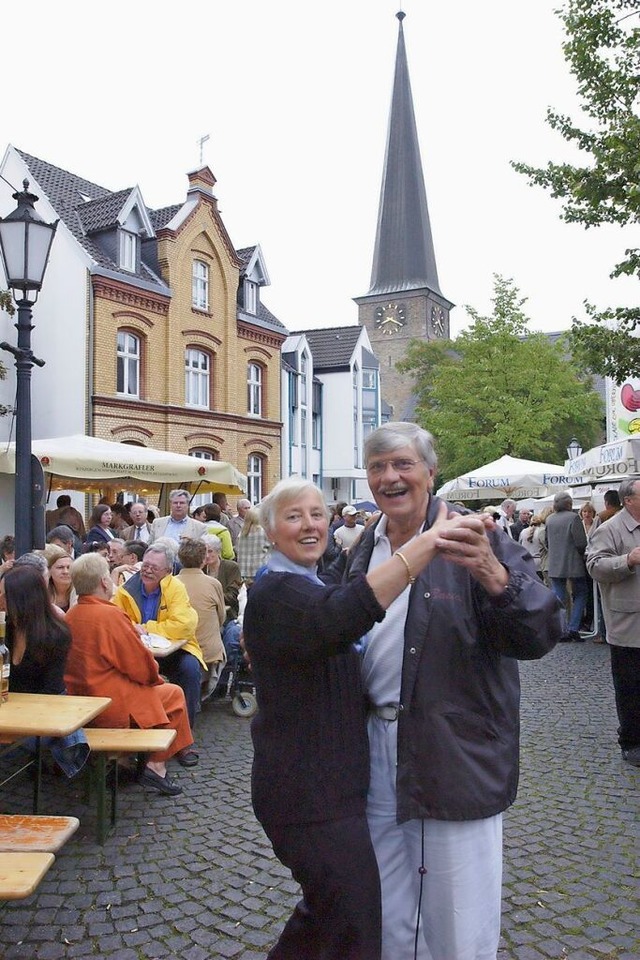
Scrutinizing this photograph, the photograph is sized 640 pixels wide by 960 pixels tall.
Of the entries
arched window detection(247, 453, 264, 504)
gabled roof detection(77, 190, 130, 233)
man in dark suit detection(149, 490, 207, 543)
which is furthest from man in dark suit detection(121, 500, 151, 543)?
arched window detection(247, 453, 264, 504)

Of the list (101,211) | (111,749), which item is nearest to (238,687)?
(111,749)

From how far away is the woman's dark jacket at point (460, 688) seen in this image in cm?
207

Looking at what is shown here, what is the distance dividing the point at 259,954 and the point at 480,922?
1.48m

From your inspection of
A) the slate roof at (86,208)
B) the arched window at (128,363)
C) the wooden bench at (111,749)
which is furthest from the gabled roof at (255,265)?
the wooden bench at (111,749)

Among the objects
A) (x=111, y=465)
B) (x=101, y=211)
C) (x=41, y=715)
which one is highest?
(x=101, y=211)

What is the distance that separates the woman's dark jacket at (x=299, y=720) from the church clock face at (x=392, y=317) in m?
64.4

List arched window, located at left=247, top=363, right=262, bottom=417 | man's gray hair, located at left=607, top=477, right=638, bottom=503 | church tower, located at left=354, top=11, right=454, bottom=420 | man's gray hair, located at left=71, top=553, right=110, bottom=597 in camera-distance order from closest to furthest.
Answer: man's gray hair, located at left=71, top=553, right=110, bottom=597, man's gray hair, located at left=607, top=477, right=638, bottom=503, arched window, located at left=247, top=363, right=262, bottom=417, church tower, located at left=354, top=11, right=454, bottom=420

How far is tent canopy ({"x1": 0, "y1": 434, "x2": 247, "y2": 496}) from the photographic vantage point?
34.8 ft

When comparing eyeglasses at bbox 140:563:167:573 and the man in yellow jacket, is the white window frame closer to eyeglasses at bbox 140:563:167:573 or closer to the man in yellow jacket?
the man in yellow jacket

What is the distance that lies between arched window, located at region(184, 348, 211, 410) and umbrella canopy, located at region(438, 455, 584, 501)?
36.7ft

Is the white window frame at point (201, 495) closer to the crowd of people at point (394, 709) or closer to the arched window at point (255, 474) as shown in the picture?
the arched window at point (255, 474)

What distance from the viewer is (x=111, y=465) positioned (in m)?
11.0

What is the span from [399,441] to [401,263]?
213 feet

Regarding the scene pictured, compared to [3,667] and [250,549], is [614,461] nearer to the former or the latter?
[250,549]
